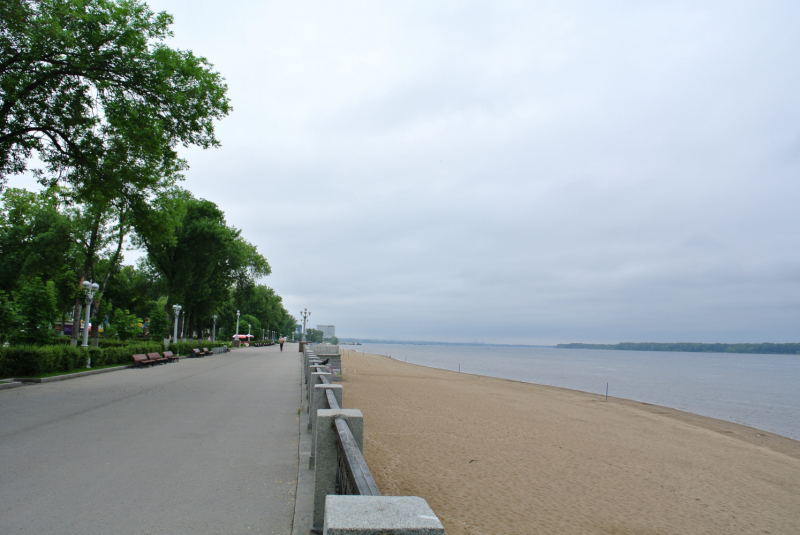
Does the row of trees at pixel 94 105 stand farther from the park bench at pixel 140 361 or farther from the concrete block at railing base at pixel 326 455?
the concrete block at railing base at pixel 326 455

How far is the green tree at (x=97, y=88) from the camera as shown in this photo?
12422 millimetres

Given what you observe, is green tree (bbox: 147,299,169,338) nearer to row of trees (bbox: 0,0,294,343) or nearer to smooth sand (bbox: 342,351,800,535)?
row of trees (bbox: 0,0,294,343)

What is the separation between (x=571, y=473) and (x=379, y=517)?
27.7 ft

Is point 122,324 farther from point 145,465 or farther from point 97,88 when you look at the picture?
point 145,465

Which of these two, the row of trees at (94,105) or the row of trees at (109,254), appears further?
the row of trees at (109,254)

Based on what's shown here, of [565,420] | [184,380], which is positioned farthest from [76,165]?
[565,420]

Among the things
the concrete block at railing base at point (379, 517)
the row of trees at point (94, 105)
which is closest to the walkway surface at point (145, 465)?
the concrete block at railing base at point (379, 517)

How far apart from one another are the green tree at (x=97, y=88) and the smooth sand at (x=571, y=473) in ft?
33.9

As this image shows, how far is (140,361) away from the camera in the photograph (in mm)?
24312

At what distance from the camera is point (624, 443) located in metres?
12.9

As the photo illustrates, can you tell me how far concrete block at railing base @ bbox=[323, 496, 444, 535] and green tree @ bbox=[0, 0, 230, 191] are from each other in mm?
14261

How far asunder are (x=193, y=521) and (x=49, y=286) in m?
18.8

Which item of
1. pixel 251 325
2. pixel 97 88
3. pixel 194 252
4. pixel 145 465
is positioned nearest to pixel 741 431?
pixel 145 465

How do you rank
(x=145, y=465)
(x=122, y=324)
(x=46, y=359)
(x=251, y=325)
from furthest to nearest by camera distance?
(x=251, y=325) → (x=122, y=324) → (x=46, y=359) → (x=145, y=465)
